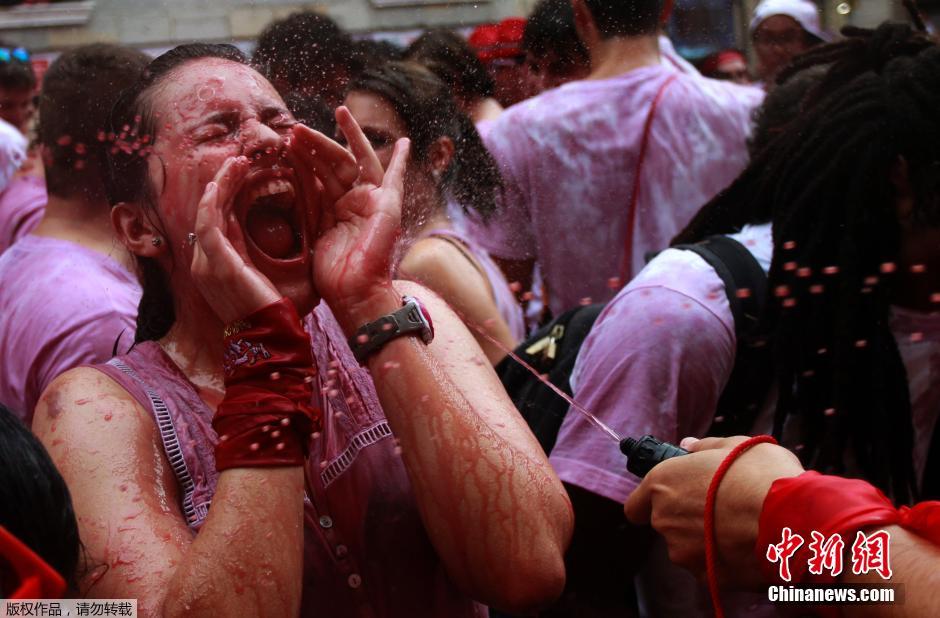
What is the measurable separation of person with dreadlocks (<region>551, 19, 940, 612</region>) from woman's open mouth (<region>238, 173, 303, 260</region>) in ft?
1.91

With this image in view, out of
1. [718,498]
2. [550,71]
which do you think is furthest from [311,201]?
[550,71]

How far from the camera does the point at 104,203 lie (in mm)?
2139

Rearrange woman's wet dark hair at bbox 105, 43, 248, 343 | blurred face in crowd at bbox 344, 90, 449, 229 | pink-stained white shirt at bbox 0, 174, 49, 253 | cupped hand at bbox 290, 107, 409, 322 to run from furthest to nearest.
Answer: pink-stained white shirt at bbox 0, 174, 49, 253 < blurred face in crowd at bbox 344, 90, 449, 229 < woman's wet dark hair at bbox 105, 43, 248, 343 < cupped hand at bbox 290, 107, 409, 322

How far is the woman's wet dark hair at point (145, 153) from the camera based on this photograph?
1.72 metres

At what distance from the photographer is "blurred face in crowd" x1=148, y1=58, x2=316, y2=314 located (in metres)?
1.64

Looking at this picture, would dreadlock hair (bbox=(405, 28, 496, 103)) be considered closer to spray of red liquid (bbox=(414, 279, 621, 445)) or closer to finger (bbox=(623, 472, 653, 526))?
spray of red liquid (bbox=(414, 279, 621, 445))

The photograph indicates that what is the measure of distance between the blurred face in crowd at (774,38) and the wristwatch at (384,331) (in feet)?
5.97

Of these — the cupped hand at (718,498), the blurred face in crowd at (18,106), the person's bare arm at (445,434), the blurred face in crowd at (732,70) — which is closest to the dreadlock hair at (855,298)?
the cupped hand at (718,498)

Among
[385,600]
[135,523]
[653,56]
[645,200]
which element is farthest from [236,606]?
[653,56]

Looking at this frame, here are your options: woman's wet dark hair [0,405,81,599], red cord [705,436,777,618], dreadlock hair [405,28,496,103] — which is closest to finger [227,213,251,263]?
woman's wet dark hair [0,405,81,599]

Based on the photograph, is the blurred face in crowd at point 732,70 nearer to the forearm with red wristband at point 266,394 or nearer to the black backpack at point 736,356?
the black backpack at point 736,356

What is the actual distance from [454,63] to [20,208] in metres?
1.51

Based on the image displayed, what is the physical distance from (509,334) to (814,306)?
2.49 feet

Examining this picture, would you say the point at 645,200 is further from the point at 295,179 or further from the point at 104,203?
the point at 104,203
